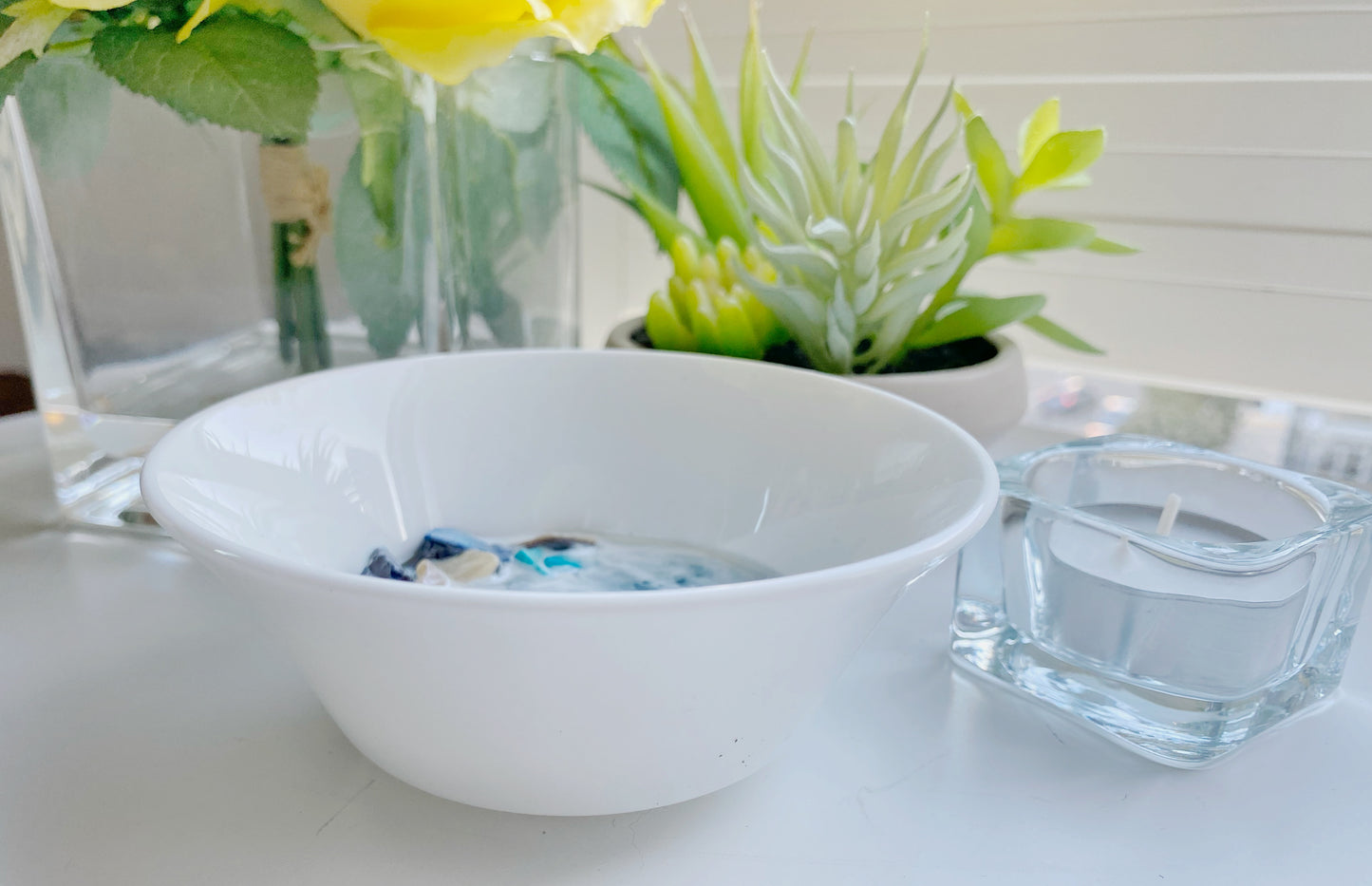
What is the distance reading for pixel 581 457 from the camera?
374 mm

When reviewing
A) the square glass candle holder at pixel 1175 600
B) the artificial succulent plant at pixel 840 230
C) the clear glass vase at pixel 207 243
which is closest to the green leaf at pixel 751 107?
the artificial succulent plant at pixel 840 230

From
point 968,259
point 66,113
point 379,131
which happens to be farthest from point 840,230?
point 66,113

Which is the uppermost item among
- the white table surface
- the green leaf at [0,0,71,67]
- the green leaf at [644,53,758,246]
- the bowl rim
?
the green leaf at [0,0,71,67]

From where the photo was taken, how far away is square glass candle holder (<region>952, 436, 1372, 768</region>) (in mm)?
274

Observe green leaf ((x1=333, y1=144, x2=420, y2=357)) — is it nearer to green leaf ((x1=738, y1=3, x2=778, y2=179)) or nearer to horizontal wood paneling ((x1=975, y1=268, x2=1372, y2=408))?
green leaf ((x1=738, y1=3, x2=778, y2=179))

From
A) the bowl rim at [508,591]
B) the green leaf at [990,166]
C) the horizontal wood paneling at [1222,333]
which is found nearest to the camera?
the bowl rim at [508,591]

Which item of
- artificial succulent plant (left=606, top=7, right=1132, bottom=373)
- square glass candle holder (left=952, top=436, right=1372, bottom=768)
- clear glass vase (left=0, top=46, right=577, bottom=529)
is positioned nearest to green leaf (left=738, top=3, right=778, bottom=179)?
artificial succulent plant (left=606, top=7, right=1132, bottom=373)

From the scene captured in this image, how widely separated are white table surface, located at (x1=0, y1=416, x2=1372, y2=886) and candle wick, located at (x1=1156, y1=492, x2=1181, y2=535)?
0.07 metres

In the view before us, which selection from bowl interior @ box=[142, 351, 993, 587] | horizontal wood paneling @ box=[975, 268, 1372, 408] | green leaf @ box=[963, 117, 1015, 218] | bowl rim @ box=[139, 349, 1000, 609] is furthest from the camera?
horizontal wood paneling @ box=[975, 268, 1372, 408]

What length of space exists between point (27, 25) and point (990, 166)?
36 centimetres

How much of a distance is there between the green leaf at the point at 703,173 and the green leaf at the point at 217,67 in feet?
0.59

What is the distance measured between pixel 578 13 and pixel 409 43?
0.18 ft

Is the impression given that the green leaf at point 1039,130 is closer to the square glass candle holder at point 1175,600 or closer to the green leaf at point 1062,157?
the green leaf at point 1062,157

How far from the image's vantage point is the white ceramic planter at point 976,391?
0.40 meters
